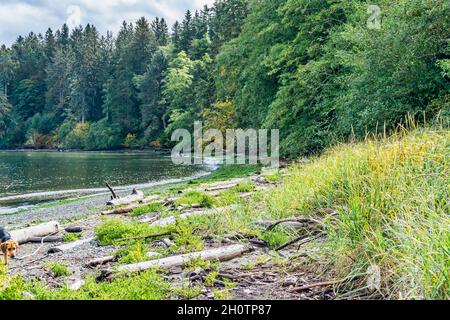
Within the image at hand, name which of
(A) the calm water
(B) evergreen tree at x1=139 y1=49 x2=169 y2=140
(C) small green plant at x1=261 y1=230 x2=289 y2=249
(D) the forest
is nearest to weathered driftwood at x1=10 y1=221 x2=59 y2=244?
(C) small green plant at x1=261 y1=230 x2=289 y2=249

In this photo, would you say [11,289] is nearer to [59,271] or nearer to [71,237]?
[59,271]

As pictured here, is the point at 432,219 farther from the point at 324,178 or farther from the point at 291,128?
the point at 291,128

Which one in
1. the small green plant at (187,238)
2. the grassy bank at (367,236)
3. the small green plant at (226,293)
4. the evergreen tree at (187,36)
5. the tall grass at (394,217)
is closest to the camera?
the tall grass at (394,217)

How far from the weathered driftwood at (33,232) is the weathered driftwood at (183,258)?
423 cm

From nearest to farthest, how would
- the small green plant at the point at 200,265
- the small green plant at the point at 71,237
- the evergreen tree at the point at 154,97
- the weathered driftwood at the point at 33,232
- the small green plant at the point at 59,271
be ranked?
the small green plant at the point at 200,265 → the small green plant at the point at 59,271 → the small green plant at the point at 71,237 → the weathered driftwood at the point at 33,232 → the evergreen tree at the point at 154,97

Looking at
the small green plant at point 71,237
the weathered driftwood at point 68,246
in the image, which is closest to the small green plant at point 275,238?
the weathered driftwood at point 68,246

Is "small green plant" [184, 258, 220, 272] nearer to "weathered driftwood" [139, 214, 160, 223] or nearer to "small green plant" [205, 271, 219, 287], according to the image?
"small green plant" [205, 271, 219, 287]

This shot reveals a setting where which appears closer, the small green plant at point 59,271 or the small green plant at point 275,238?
the small green plant at point 59,271

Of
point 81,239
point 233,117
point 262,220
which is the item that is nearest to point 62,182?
point 233,117

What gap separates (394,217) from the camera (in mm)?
4277

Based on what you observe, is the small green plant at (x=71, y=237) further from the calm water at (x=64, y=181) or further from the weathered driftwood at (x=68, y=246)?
the calm water at (x=64, y=181)

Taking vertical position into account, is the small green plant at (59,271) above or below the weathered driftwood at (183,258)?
below

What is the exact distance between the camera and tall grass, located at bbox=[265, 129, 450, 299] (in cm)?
332

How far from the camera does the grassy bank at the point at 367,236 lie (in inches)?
136
